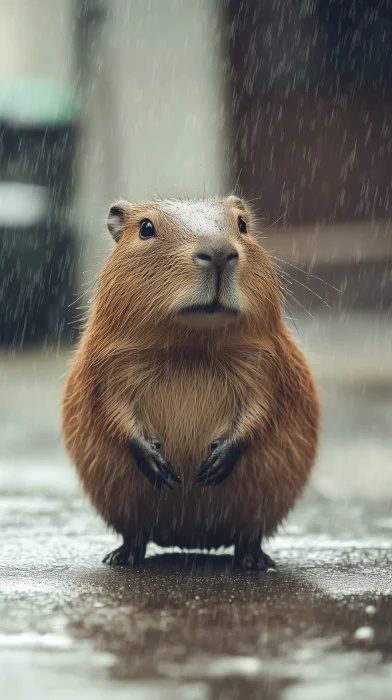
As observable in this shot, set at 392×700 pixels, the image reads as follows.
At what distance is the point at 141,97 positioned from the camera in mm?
12961

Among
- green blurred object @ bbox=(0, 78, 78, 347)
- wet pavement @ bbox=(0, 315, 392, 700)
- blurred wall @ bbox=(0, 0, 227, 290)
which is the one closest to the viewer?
wet pavement @ bbox=(0, 315, 392, 700)

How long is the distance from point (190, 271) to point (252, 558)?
93 centimetres

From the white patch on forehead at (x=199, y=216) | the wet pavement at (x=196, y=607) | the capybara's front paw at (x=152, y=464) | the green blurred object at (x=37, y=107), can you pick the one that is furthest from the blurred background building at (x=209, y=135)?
the capybara's front paw at (x=152, y=464)

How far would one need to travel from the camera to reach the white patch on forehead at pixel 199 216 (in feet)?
10.8

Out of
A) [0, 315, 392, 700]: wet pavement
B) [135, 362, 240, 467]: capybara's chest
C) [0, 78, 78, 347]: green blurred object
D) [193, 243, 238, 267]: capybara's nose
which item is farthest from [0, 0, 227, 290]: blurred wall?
[193, 243, 238, 267]: capybara's nose

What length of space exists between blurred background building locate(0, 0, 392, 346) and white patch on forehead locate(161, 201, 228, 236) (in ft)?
27.2

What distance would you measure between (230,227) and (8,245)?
9042mm

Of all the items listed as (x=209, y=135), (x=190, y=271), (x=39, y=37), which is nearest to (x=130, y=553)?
(x=190, y=271)

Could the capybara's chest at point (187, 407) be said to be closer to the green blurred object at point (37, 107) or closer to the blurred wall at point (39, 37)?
the green blurred object at point (37, 107)

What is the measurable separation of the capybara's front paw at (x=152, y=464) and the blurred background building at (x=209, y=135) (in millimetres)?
8587

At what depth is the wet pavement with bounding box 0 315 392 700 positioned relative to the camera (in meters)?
2.37

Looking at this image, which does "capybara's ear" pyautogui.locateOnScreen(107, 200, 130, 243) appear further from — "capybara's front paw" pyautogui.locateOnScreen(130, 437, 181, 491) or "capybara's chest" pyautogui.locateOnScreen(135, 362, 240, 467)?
"capybara's front paw" pyautogui.locateOnScreen(130, 437, 181, 491)

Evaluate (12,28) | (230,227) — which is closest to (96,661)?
(230,227)

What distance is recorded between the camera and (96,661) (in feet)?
8.18
